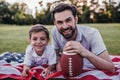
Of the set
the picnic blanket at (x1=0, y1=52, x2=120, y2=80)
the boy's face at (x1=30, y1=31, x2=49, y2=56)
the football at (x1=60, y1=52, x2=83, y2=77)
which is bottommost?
the picnic blanket at (x1=0, y1=52, x2=120, y2=80)

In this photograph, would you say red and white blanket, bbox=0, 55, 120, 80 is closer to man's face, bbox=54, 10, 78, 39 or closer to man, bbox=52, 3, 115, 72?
man, bbox=52, 3, 115, 72

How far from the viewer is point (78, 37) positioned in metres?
4.37

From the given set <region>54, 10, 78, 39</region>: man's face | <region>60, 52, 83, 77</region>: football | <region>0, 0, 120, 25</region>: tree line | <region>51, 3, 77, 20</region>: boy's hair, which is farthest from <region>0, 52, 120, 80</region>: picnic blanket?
<region>0, 0, 120, 25</region>: tree line

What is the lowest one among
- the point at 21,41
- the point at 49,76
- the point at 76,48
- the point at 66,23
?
the point at 21,41

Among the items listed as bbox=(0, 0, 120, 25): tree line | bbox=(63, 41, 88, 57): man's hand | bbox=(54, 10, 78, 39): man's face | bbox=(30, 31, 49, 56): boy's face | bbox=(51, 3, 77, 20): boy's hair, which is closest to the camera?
bbox=(63, 41, 88, 57): man's hand

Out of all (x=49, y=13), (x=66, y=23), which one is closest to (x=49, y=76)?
(x=66, y=23)

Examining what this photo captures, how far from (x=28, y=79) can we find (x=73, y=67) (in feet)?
2.13

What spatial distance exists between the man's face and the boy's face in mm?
407

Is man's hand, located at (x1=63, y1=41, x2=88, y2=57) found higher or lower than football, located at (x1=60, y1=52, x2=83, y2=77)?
higher

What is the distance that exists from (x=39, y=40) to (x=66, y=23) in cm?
56

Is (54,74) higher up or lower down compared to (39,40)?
lower down

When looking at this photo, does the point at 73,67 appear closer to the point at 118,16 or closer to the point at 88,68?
the point at 88,68

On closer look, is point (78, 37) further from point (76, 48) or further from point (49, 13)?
point (49, 13)

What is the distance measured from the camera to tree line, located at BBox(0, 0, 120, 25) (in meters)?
35.5
